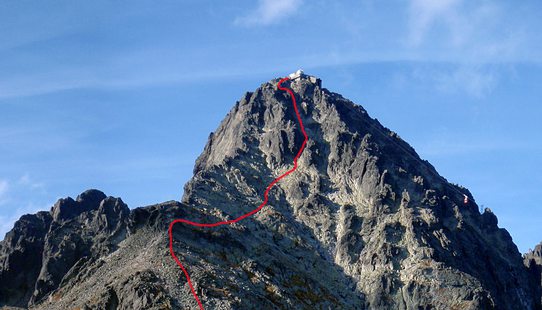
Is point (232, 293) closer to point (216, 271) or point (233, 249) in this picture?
point (216, 271)

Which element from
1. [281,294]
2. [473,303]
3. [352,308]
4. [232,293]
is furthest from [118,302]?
A: [473,303]

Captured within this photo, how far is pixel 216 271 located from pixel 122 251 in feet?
78.5

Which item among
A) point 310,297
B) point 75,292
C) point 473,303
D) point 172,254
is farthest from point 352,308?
point 75,292

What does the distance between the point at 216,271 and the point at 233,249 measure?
13.8 metres

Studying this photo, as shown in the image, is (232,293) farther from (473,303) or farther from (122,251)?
(473,303)

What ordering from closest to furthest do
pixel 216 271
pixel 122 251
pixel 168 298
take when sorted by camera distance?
pixel 168 298 < pixel 216 271 < pixel 122 251

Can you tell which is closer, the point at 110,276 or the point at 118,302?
the point at 118,302

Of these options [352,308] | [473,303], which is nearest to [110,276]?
[352,308]

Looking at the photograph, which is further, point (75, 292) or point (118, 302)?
point (75, 292)

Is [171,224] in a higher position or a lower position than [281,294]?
higher

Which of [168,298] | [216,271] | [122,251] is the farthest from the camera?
[122,251]

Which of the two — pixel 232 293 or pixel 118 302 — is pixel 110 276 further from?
pixel 232 293

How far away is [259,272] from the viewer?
19250 cm

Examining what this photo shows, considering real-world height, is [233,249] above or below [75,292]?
above
